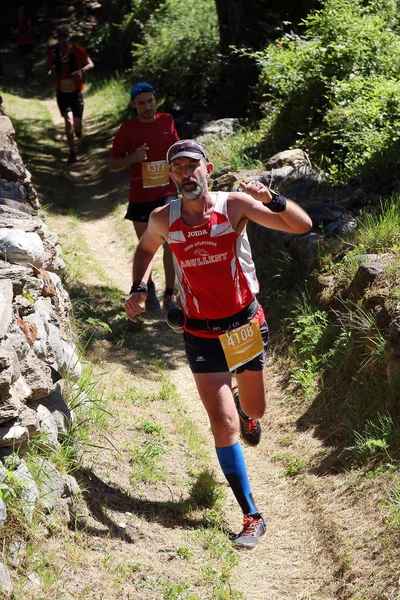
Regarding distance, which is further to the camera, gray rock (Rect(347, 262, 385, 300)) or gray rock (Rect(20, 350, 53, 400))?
gray rock (Rect(347, 262, 385, 300))

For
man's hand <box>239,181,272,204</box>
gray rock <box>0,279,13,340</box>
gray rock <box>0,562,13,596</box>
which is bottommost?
gray rock <box>0,562,13,596</box>

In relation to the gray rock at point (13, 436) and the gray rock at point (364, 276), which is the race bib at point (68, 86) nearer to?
the gray rock at point (364, 276)

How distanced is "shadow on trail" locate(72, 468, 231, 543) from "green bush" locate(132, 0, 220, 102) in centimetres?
1050

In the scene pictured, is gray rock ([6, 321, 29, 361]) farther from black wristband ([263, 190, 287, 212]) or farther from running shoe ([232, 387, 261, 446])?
running shoe ([232, 387, 261, 446])

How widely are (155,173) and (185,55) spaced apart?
7494mm

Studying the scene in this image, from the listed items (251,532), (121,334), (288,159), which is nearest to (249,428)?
(251,532)

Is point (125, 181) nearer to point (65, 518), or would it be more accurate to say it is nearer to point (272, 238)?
point (272, 238)

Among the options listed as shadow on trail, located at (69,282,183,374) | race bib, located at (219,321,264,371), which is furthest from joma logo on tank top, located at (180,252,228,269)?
shadow on trail, located at (69,282,183,374)

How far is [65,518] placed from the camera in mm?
4188

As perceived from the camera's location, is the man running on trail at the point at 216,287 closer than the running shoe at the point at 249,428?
Yes

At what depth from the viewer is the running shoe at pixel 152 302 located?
8500mm

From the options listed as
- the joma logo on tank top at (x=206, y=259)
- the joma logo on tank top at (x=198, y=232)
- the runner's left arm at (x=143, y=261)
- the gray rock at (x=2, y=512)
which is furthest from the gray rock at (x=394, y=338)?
the gray rock at (x=2, y=512)

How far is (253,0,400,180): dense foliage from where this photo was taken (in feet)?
27.2

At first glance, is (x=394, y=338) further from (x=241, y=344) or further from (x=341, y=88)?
(x=341, y=88)
